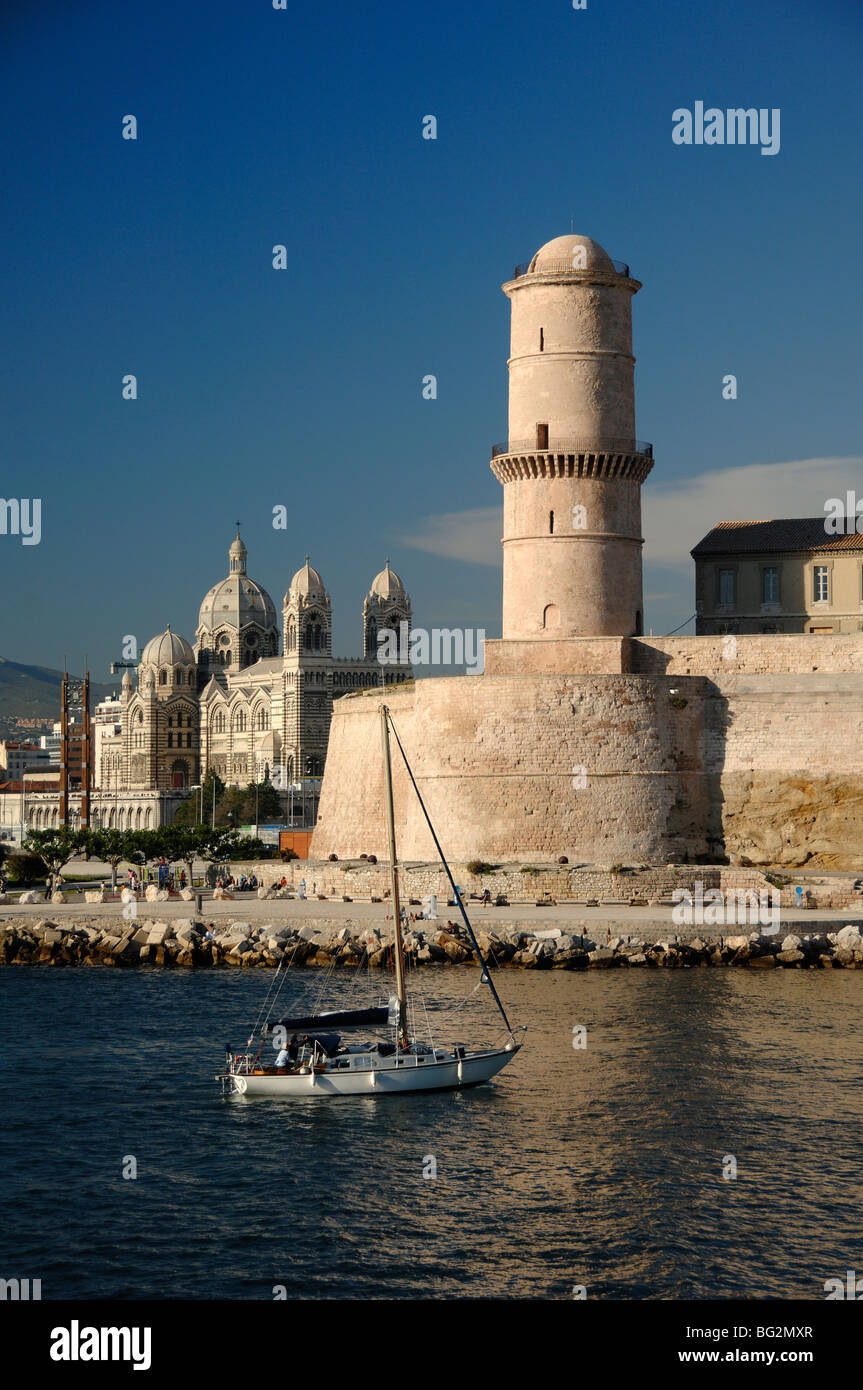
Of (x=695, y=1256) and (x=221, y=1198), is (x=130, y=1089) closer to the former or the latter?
(x=221, y=1198)

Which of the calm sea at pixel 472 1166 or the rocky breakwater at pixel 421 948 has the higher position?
the rocky breakwater at pixel 421 948

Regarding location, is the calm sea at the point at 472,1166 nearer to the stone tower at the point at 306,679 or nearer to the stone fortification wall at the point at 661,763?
the stone fortification wall at the point at 661,763

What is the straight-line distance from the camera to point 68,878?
55.5 metres

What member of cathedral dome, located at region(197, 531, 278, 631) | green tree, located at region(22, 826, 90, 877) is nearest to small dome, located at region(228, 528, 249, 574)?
cathedral dome, located at region(197, 531, 278, 631)

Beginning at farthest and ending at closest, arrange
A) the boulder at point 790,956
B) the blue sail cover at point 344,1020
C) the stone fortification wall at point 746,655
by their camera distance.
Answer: the stone fortification wall at point 746,655 < the boulder at point 790,956 < the blue sail cover at point 344,1020

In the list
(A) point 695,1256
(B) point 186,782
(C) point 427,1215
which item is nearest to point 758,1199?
(A) point 695,1256

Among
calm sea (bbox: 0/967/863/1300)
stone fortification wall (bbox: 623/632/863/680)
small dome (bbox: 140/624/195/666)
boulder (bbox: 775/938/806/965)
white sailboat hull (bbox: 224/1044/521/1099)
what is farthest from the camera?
small dome (bbox: 140/624/195/666)

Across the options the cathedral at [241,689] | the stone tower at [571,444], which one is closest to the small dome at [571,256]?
the stone tower at [571,444]

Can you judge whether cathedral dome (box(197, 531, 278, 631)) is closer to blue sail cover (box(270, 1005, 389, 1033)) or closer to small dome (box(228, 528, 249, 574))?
small dome (box(228, 528, 249, 574))

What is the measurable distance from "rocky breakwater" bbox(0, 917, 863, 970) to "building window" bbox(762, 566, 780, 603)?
1365 cm

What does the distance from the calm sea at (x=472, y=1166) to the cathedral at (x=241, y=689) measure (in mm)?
87244

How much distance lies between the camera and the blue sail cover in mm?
23391

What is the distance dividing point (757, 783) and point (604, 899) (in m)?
5.14

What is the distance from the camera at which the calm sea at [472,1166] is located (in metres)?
14.9
